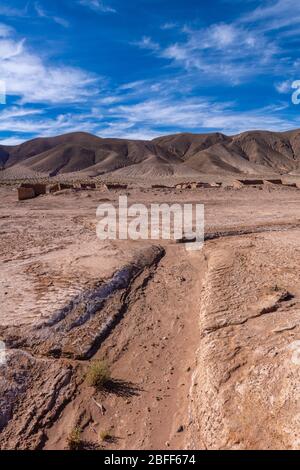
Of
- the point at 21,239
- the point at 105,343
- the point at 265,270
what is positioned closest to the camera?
the point at 105,343

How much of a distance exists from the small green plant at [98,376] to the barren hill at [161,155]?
78.8m

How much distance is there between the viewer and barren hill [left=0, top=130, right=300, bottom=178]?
325ft

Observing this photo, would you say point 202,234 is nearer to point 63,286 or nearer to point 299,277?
point 299,277

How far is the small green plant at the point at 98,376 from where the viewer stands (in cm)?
464

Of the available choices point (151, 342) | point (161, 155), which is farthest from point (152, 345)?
point (161, 155)

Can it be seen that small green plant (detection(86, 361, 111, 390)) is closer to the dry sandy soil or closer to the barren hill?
the dry sandy soil

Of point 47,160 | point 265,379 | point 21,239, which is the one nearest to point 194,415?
point 265,379

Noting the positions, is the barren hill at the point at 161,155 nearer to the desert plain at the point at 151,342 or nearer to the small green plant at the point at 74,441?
the desert plain at the point at 151,342

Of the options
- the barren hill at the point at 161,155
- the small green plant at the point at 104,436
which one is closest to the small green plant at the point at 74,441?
the small green plant at the point at 104,436

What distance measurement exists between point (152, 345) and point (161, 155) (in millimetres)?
125296

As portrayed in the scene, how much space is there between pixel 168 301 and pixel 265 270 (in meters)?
2.08

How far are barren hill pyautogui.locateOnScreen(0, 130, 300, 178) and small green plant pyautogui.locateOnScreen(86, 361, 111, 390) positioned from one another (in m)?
78.8
